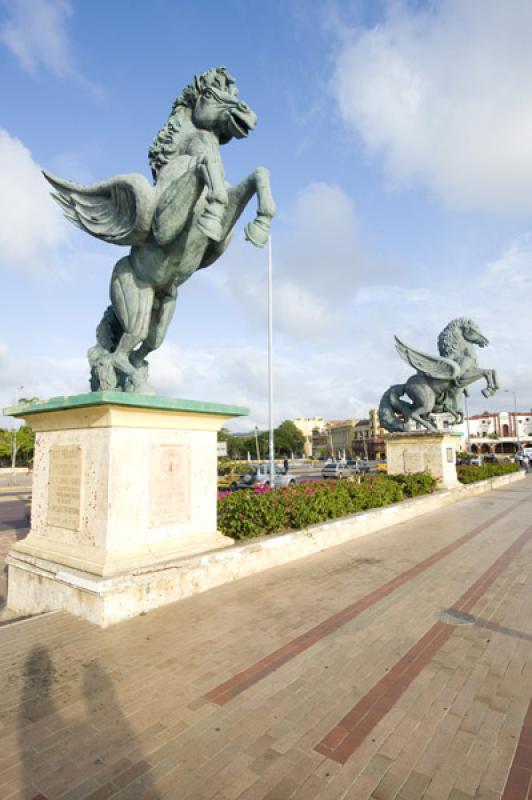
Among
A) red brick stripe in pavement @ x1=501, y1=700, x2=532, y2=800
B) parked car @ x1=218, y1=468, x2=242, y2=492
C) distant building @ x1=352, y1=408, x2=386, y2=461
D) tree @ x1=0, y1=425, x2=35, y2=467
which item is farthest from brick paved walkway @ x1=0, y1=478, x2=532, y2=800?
distant building @ x1=352, y1=408, x2=386, y2=461

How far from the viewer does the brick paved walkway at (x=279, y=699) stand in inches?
81.2

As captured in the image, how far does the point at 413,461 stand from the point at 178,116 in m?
11.8

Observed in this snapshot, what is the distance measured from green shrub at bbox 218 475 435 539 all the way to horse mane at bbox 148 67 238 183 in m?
4.25

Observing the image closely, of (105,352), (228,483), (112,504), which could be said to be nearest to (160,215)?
(105,352)

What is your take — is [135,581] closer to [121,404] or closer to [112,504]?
[112,504]

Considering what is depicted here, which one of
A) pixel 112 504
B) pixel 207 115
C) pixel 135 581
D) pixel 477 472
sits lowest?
pixel 135 581

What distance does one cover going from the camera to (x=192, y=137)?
177 inches

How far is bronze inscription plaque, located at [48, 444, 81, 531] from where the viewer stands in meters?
4.32

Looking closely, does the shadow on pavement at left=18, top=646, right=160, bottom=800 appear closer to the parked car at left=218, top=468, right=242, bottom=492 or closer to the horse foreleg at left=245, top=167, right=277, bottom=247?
the horse foreleg at left=245, top=167, right=277, bottom=247

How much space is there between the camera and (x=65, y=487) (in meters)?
4.46

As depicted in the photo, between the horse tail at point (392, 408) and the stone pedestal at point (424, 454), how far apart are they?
0.66 metres

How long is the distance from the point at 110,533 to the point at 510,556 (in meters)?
5.63

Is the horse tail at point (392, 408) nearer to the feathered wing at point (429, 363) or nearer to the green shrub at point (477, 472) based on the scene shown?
the feathered wing at point (429, 363)

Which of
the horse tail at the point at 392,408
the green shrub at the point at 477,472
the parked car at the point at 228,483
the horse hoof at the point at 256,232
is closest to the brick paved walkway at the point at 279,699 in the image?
the horse hoof at the point at 256,232
